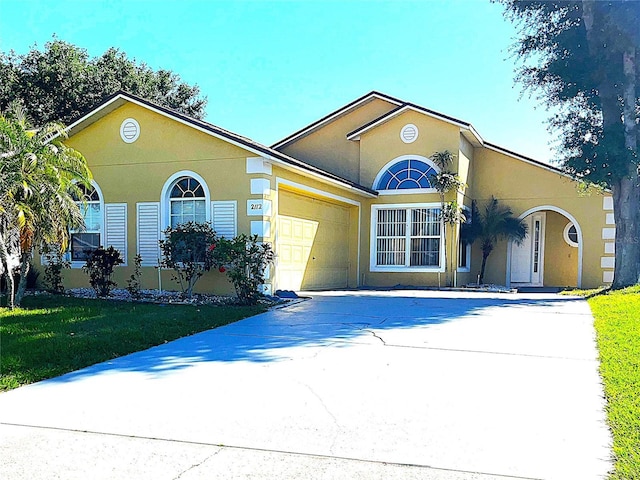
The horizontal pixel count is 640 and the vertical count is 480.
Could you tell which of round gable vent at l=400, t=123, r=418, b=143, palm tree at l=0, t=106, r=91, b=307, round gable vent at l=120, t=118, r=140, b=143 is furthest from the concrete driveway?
round gable vent at l=400, t=123, r=418, b=143

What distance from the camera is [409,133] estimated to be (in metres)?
17.7

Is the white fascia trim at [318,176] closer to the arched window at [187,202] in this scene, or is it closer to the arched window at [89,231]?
the arched window at [187,202]

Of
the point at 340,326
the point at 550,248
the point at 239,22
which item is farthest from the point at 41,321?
the point at 550,248

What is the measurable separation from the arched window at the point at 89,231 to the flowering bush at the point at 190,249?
9.94 feet

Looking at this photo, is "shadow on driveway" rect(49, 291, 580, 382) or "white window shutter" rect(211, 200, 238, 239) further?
"white window shutter" rect(211, 200, 238, 239)

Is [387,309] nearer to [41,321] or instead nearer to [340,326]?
[340,326]

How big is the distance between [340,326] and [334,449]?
5.16m

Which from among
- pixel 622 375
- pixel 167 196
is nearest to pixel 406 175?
pixel 167 196

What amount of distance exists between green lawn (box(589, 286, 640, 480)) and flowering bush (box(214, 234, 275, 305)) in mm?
6567

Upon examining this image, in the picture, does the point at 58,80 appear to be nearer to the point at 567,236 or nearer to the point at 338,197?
the point at 338,197

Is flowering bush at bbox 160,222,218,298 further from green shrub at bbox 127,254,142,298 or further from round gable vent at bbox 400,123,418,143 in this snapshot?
round gable vent at bbox 400,123,418,143

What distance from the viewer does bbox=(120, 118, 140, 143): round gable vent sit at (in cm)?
1376

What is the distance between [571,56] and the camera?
602 inches

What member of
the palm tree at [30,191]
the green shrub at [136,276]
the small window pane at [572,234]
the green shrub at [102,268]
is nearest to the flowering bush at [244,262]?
the green shrub at [136,276]
